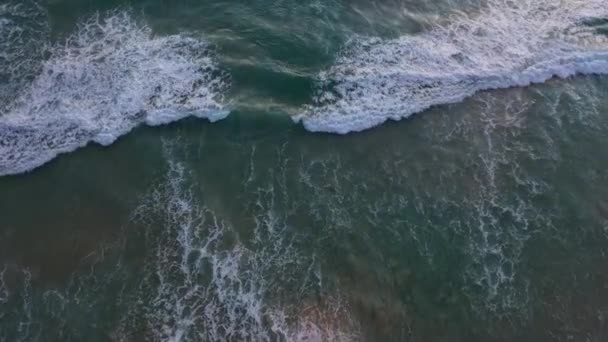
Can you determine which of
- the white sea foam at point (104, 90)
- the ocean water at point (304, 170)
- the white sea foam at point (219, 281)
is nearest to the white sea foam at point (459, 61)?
the ocean water at point (304, 170)

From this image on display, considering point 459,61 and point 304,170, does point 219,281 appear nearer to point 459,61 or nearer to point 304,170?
point 304,170

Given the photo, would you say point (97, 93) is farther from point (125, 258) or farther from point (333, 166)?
point (333, 166)

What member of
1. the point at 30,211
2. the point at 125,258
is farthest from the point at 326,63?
the point at 30,211

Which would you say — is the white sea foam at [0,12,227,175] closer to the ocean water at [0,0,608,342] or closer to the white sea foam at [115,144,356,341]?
the ocean water at [0,0,608,342]

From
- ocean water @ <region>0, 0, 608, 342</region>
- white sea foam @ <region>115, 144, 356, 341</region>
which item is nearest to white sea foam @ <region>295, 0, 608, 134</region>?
ocean water @ <region>0, 0, 608, 342</region>

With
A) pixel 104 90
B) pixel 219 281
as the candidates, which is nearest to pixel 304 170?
pixel 219 281

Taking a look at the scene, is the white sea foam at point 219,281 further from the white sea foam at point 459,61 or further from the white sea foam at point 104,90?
the white sea foam at point 459,61
